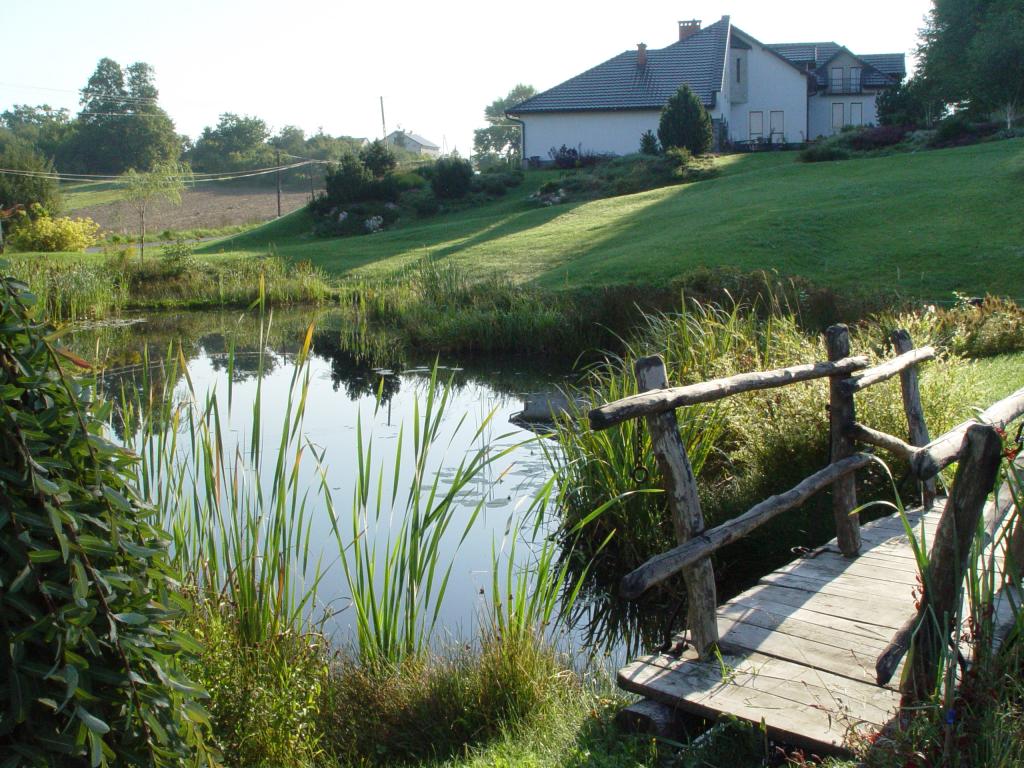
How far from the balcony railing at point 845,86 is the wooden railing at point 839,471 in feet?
168

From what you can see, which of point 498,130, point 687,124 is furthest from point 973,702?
point 498,130

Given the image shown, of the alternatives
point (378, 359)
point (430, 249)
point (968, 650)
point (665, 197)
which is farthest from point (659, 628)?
point (665, 197)

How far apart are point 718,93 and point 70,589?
47.4 meters

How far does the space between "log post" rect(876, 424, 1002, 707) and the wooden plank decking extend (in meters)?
0.12

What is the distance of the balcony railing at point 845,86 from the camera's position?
2058 inches

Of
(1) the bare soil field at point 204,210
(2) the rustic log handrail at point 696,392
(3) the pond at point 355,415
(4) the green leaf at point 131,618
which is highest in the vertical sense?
(1) the bare soil field at point 204,210

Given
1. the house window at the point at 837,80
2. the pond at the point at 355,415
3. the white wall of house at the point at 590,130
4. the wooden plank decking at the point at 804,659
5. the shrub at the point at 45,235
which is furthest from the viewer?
the house window at the point at 837,80

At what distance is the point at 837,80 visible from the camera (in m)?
52.8

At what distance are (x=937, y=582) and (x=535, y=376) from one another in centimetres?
1117

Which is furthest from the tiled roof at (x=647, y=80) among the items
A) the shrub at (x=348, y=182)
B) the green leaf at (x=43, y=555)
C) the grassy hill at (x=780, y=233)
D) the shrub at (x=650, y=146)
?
the green leaf at (x=43, y=555)

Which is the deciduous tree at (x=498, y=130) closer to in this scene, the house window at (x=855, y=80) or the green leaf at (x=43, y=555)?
the house window at (x=855, y=80)

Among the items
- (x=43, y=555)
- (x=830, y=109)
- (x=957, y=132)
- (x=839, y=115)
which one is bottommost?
(x=43, y=555)

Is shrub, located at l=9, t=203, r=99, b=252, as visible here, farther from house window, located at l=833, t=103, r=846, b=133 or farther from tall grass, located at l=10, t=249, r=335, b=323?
house window, located at l=833, t=103, r=846, b=133

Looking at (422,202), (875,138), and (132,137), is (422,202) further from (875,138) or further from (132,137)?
(132,137)
